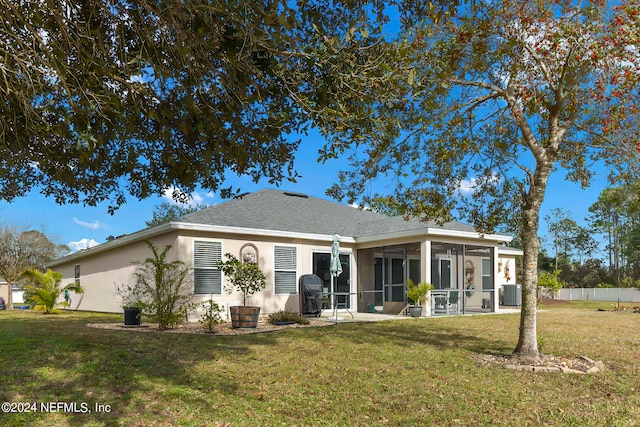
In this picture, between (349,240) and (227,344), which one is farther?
(349,240)

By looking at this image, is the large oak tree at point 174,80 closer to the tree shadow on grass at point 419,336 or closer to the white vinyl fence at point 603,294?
the tree shadow on grass at point 419,336

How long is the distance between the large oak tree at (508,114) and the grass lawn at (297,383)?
1.72 metres

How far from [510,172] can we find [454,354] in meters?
3.92

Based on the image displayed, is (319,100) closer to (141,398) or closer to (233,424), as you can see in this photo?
(233,424)

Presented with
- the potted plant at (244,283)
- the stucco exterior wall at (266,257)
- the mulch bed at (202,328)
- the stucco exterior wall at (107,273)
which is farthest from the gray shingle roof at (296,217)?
the mulch bed at (202,328)

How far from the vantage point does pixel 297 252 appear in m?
16.4

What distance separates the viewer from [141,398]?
5.52m

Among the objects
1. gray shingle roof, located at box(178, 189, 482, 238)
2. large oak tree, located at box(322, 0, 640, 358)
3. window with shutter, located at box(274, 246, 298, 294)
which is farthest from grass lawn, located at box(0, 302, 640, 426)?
gray shingle roof, located at box(178, 189, 482, 238)

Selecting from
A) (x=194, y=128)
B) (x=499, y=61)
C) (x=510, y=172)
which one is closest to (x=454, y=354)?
(x=510, y=172)

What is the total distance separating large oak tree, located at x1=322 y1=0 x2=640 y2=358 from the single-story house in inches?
227

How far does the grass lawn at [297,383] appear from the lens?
16.8ft

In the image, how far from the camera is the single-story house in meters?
14.6

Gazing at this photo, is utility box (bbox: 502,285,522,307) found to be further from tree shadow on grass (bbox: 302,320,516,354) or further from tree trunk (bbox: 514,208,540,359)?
tree trunk (bbox: 514,208,540,359)

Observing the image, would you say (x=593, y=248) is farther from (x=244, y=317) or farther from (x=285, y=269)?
(x=244, y=317)
